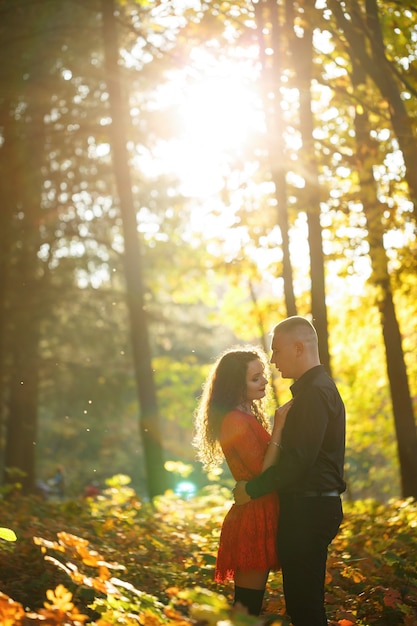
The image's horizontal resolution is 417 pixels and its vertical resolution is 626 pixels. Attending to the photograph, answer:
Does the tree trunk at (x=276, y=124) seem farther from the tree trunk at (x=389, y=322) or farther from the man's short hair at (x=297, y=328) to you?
the man's short hair at (x=297, y=328)

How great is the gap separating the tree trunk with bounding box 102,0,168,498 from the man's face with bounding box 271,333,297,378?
10.4m

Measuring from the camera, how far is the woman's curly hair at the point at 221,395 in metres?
5.24

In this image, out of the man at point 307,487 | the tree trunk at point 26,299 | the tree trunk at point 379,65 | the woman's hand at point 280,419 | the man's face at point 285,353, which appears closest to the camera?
the man at point 307,487

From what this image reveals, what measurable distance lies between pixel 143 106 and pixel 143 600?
18210mm

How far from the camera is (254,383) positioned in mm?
5223

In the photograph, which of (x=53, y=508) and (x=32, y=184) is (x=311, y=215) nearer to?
(x=53, y=508)

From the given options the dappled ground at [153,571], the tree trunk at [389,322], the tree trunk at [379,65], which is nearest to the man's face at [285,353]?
the dappled ground at [153,571]

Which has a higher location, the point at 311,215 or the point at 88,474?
the point at 88,474

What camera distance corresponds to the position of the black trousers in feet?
15.9

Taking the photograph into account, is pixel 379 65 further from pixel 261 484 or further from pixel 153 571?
pixel 261 484

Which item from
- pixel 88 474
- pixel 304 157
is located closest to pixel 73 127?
pixel 304 157

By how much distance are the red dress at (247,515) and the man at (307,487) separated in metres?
0.08

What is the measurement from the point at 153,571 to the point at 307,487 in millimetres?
2782

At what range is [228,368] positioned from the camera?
17.3 feet
